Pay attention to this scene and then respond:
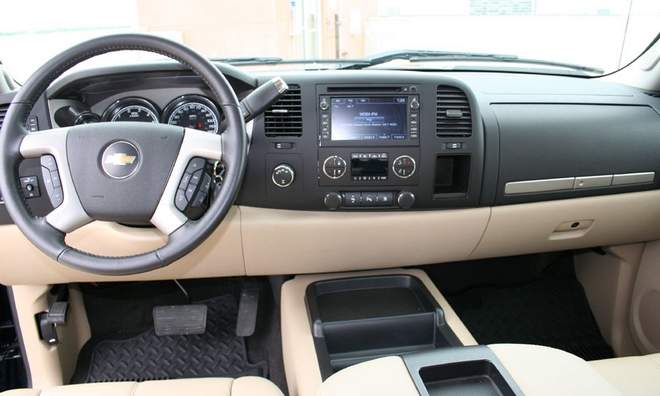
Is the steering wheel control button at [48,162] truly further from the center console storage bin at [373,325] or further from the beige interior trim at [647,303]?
the beige interior trim at [647,303]

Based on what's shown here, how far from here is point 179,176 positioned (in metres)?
1.03

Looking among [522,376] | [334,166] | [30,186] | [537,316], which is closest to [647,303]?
[537,316]

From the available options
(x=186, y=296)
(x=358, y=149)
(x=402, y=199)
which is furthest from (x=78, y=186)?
(x=186, y=296)

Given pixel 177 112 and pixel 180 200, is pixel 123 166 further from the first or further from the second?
pixel 177 112

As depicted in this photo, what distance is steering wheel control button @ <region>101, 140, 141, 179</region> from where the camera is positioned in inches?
40.8

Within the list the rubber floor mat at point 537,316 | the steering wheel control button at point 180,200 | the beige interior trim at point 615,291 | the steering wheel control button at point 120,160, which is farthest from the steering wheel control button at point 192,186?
the beige interior trim at point 615,291

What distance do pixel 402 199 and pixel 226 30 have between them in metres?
1.94

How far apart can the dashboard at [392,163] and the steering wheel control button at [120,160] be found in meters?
0.29

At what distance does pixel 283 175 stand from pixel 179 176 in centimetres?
35

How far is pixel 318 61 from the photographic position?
168cm

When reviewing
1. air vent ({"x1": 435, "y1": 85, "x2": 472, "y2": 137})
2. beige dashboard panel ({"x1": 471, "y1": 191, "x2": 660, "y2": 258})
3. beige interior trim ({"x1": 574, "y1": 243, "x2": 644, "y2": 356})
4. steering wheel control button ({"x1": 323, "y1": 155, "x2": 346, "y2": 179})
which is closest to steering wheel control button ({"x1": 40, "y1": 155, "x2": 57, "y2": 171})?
steering wheel control button ({"x1": 323, "y1": 155, "x2": 346, "y2": 179})

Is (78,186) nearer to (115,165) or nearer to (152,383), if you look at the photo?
(115,165)

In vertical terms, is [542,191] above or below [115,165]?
below

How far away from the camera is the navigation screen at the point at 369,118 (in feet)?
4.29
